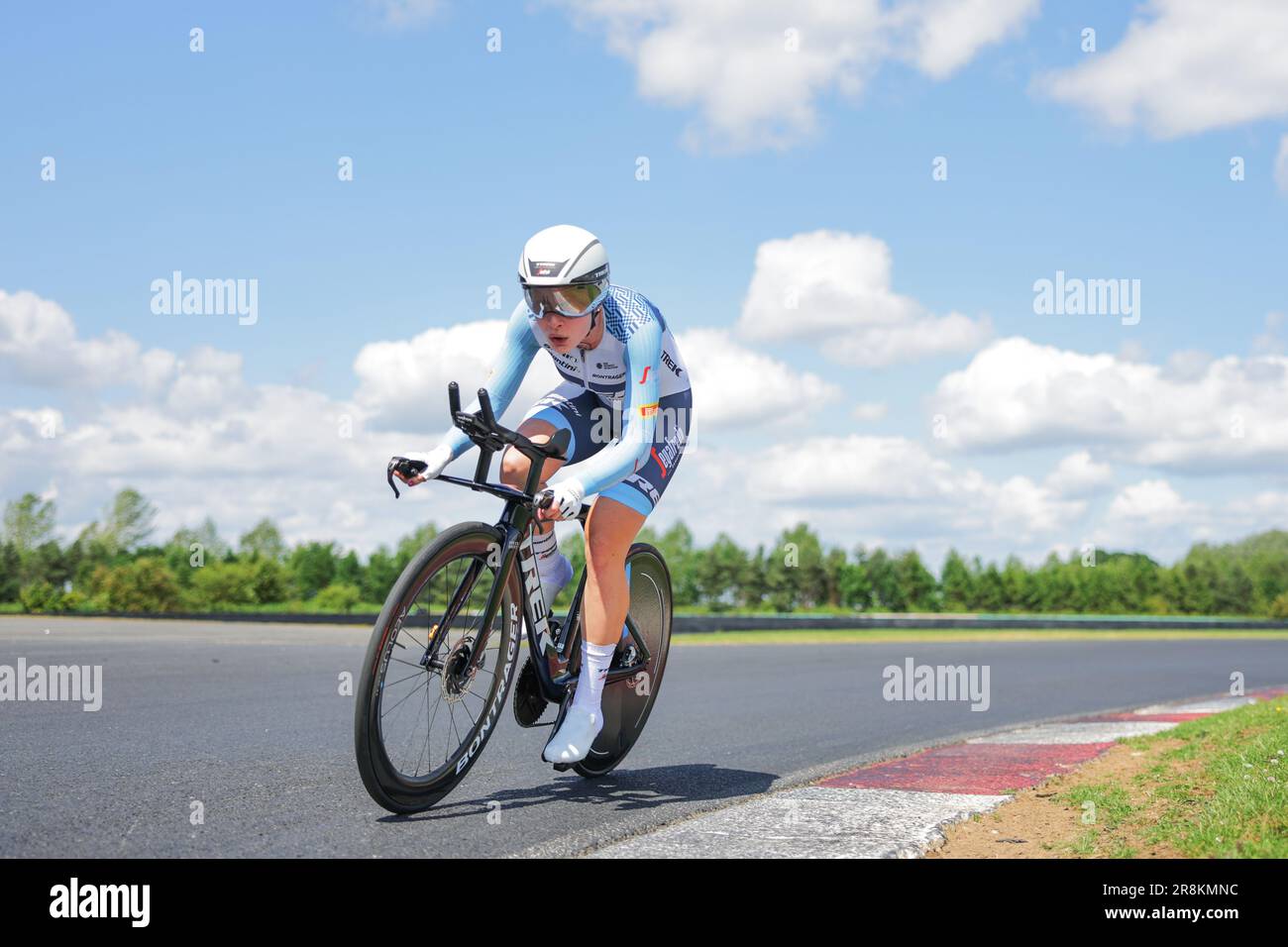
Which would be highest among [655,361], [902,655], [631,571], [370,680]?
[655,361]

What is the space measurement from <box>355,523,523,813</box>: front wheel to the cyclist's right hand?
29 cm

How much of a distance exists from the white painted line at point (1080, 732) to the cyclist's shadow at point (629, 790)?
3.09 meters

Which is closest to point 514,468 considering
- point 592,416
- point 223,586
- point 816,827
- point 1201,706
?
point 592,416

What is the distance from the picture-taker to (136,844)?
12.1 feet

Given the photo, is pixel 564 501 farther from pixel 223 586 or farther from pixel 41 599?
pixel 223 586

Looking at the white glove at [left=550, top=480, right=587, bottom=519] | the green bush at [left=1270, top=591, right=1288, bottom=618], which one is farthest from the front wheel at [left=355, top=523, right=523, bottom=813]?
the green bush at [left=1270, top=591, right=1288, bottom=618]

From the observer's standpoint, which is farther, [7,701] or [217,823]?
[7,701]

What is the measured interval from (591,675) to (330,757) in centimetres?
169

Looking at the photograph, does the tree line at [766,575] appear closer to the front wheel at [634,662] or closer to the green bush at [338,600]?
the green bush at [338,600]

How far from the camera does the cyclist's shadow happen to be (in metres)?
4.62
